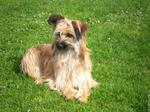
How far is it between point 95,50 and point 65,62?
3778 mm

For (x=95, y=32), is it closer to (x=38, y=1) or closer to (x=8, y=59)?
(x=8, y=59)

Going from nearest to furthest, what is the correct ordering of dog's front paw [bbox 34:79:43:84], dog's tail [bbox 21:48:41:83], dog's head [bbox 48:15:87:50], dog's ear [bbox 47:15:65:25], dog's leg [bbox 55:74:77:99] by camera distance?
dog's head [bbox 48:15:87:50] → dog's ear [bbox 47:15:65:25] → dog's leg [bbox 55:74:77:99] → dog's front paw [bbox 34:79:43:84] → dog's tail [bbox 21:48:41:83]

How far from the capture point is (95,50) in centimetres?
1513

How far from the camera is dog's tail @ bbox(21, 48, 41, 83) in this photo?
12727 millimetres

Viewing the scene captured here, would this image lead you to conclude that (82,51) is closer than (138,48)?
Yes

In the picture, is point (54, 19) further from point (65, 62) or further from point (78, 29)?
point (65, 62)

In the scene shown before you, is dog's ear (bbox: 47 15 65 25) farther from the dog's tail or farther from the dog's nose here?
the dog's tail

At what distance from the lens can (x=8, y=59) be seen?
14320 mm

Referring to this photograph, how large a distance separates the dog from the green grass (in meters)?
0.25

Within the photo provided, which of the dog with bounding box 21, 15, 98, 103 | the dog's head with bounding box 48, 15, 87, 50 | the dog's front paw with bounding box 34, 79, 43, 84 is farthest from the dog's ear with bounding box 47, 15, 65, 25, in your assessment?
the dog's front paw with bounding box 34, 79, 43, 84

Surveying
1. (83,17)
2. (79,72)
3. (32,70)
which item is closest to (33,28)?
(83,17)

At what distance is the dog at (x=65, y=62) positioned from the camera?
432 inches

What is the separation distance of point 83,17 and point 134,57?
515cm

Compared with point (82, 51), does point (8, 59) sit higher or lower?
lower
